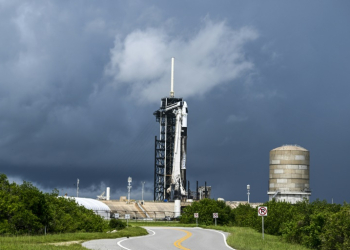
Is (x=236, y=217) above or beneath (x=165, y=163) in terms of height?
beneath

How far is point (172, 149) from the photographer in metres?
134

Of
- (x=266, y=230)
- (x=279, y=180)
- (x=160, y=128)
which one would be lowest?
(x=266, y=230)

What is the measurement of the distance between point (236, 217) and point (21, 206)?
4840 centimetres

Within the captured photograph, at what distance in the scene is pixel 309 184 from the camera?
298ft

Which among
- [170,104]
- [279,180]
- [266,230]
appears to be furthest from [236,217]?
[170,104]

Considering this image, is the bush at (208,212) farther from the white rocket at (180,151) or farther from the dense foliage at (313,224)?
the white rocket at (180,151)

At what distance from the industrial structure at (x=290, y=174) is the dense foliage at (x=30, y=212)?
48448 mm

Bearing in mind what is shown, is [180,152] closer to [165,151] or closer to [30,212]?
[165,151]

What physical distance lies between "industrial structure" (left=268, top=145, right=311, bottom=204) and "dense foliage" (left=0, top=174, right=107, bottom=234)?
4845 cm

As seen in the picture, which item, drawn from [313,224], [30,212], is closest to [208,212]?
[313,224]

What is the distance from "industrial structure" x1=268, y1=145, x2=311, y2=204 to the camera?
89.4 metres

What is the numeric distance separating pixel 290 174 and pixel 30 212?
58.1m

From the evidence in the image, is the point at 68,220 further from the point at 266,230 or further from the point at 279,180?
the point at 279,180

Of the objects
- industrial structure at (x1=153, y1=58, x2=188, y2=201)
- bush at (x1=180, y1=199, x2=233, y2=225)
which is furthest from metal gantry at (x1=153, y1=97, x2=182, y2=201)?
bush at (x1=180, y1=199, x2=233, y2=225)
